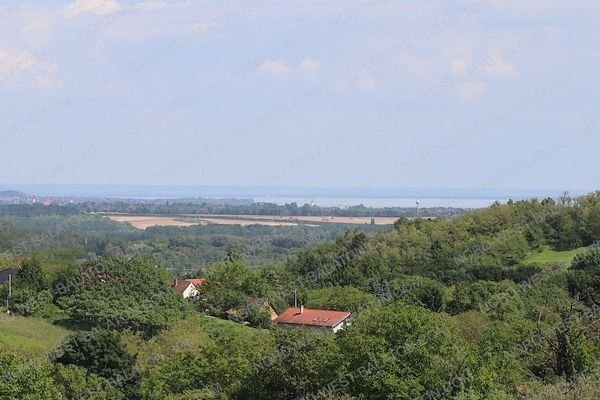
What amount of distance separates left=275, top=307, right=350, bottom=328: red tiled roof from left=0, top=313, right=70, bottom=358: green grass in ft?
39.1

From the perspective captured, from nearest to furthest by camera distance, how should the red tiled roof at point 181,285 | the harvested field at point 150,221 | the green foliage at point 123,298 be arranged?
1. the green foliage at point 123,298
2. the red tiled roof at point 181,285
3. the harvested field at point 150,221

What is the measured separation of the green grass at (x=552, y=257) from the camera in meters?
57.0

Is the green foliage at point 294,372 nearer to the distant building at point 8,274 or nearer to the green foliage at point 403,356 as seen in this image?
the green foliage at point 403,356

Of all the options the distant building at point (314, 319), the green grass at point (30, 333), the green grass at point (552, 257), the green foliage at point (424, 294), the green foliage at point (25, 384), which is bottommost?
the distant building at point (314, 319)

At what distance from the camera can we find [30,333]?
3766 cm

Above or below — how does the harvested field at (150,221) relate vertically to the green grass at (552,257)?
below

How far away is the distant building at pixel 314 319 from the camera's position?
4341cm

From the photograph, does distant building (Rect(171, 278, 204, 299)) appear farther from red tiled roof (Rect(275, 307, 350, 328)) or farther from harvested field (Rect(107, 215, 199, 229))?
harvested field (Rect(107, 215, 199, 229))

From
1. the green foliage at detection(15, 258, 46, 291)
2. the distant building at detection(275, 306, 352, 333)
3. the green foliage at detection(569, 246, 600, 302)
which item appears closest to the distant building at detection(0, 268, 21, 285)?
the green foliage at detection(15, 258, 46, 291)

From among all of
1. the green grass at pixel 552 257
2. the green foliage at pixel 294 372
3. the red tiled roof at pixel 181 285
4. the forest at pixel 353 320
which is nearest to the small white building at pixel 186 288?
the red tiled roof at pixel 181 285

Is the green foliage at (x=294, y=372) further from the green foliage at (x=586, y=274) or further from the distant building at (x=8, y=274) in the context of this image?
the distant building at (x=8, y=274)

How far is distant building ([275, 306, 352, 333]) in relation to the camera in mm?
43409

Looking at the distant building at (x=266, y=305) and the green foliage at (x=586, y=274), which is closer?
the green foliage at (x=586, y=274)

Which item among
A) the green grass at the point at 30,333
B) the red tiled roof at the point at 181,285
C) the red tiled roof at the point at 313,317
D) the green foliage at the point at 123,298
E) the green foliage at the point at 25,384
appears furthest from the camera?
the red tiled roof at the point at 181,285
